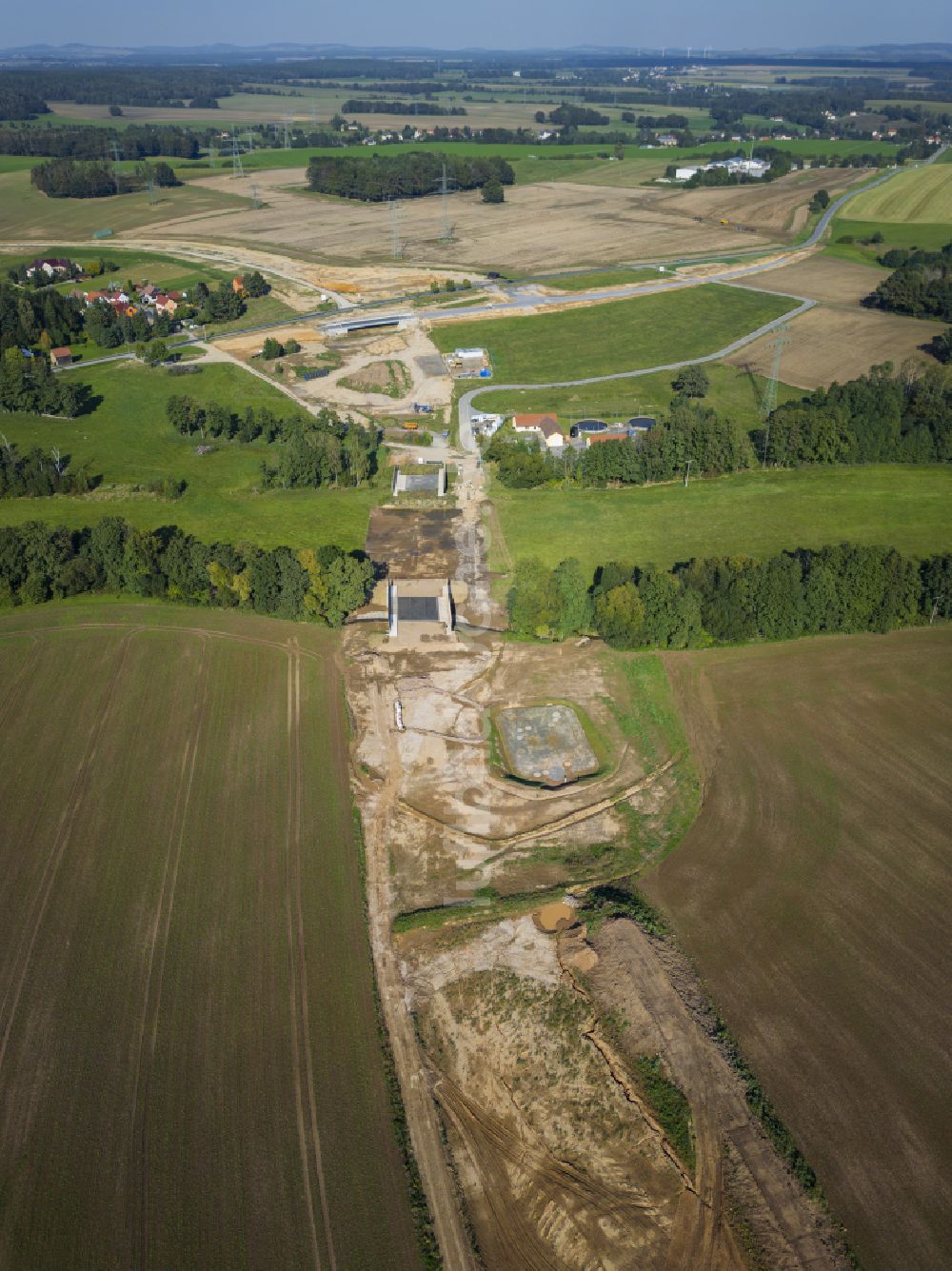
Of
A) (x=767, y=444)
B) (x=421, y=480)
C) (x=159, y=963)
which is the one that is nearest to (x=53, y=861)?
(x=159, y=963)

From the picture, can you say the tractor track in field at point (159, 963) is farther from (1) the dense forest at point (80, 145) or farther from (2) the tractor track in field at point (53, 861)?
(1) the dense forest at point (80, 145)

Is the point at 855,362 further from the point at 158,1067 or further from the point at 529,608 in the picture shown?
the point at 158,1067

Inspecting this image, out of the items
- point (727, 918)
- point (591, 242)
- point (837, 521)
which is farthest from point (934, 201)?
point (727, 918)

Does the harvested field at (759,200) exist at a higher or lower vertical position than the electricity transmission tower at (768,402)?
higher

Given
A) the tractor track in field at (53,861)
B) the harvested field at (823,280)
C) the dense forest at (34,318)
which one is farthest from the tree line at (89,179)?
the tractor track in field at (53,861)

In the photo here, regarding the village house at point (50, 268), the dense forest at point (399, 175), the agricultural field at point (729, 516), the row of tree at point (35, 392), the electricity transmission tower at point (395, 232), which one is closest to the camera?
the agricultural field at point (729, 516)

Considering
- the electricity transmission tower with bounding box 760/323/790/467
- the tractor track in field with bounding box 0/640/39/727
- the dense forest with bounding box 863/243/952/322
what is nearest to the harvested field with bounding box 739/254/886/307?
the dense forest with bounding box 863/243/952/322

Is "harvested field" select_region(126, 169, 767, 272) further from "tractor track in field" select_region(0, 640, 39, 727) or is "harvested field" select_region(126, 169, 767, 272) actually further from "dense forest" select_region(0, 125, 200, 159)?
"tractor track in field" select_region(0, 640, 39, 727)
